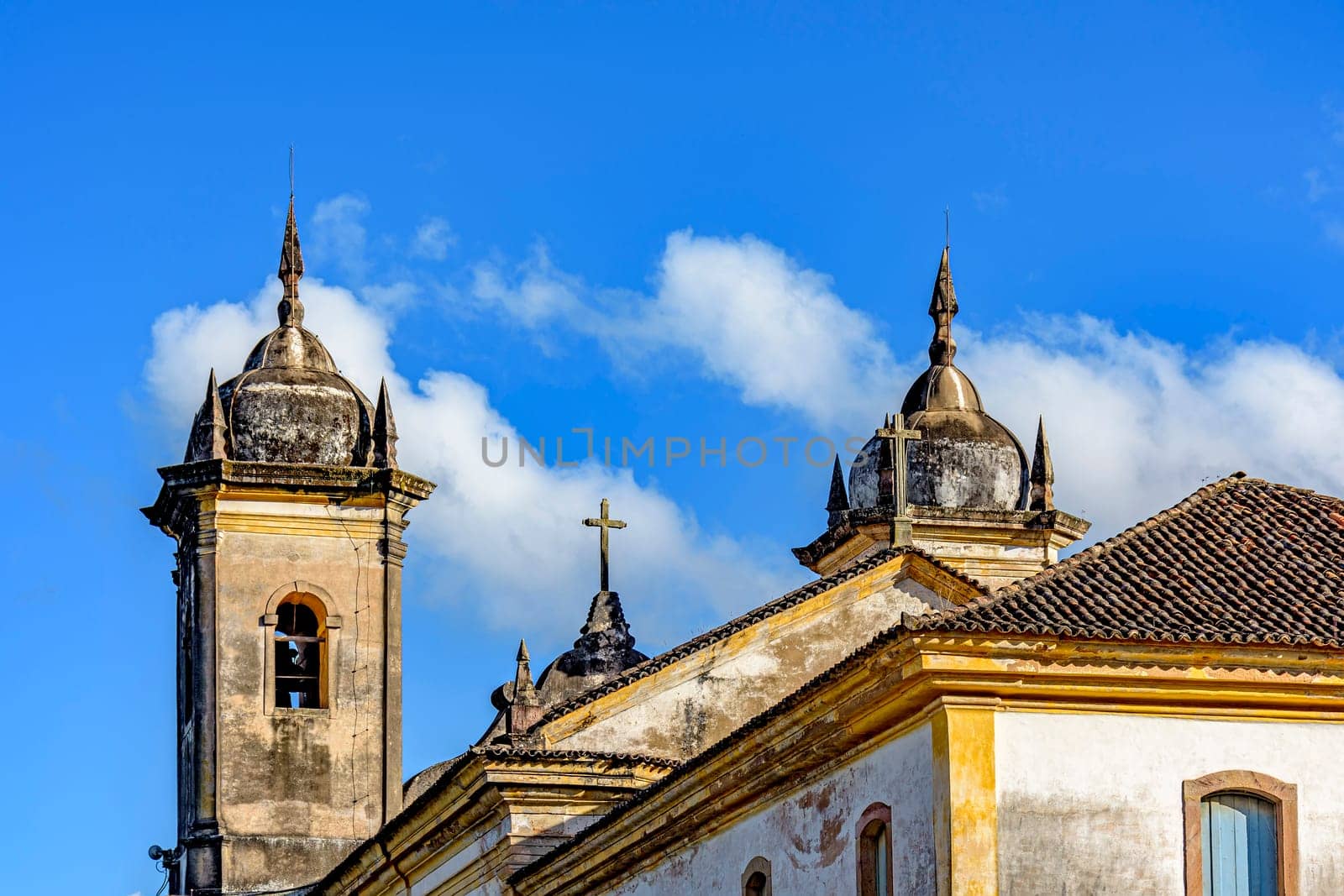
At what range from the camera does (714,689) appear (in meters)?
28.1

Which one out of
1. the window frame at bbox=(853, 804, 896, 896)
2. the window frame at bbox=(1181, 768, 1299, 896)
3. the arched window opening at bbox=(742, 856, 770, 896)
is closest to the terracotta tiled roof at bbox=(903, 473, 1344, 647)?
the window frame at bbox=(1181, 768, 1299, 896)

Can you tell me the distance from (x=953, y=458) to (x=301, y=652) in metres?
8.29

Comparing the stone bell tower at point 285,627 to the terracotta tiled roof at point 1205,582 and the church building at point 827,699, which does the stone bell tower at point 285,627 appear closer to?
the church building at point 827,699

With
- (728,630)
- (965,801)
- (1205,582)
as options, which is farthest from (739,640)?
(965,801)

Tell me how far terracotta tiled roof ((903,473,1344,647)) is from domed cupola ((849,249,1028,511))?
39.2 feet

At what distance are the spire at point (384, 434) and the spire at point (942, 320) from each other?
667cm

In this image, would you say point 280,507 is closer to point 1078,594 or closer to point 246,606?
point 246,606

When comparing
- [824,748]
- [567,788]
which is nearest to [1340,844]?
[824,748]

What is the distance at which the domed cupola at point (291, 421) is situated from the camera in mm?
34719

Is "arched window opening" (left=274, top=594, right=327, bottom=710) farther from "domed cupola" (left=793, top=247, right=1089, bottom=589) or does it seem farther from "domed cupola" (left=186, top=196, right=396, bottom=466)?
"domed cupola" (left=793, top=247, right=1089, bottom=589)

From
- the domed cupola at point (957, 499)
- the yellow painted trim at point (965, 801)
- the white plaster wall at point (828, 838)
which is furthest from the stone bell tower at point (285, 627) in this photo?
the yellow painted trim at point (965, 801)

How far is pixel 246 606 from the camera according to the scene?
34469mm

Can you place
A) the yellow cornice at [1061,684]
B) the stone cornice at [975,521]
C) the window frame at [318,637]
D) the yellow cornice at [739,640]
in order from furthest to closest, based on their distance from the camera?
the window frame at [318,637] < the stone cornice at [975,521] < the yellow cornice at [739,640] < the yellow cornice at [1061,684]

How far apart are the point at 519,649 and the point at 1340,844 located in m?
13.2
